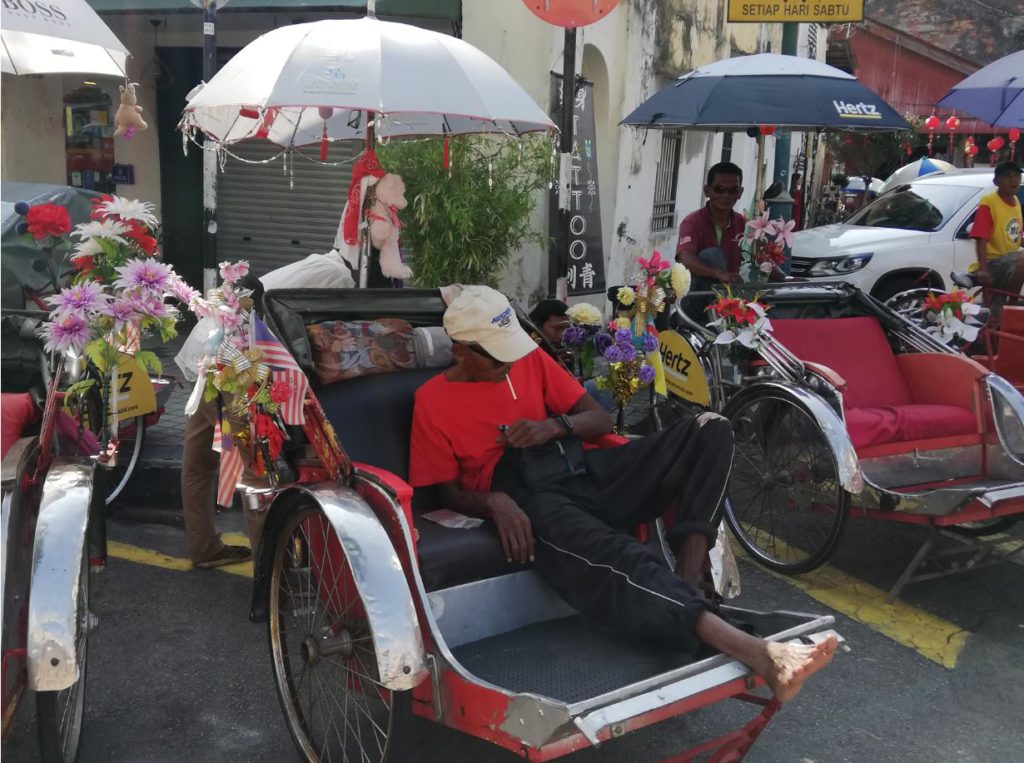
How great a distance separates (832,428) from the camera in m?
4.41

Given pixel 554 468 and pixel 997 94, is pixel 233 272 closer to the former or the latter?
pixel 554 468

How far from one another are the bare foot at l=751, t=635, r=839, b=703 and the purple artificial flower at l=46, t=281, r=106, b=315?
2211mm

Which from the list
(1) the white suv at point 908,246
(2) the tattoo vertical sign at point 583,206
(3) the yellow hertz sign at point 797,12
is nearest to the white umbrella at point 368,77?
(2) the tattoo vertical sign at point 583,206

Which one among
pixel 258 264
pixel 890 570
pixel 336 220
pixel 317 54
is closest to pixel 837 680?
pixel 890 570

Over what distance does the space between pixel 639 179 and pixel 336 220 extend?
126 inches

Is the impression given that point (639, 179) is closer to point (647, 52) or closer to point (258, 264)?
point (647, 52)

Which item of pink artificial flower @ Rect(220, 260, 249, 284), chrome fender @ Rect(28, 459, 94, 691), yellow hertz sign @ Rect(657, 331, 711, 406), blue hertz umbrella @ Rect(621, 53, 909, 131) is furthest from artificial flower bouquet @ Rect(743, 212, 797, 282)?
chrome fender @ Rect(28, 459, 94, 691)

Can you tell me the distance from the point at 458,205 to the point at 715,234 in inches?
68.5

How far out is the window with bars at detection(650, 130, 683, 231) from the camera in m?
11.6

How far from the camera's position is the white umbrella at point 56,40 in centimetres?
374

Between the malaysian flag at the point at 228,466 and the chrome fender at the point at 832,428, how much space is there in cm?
245

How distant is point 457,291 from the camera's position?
3.93 m

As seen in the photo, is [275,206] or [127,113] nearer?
[127,113]

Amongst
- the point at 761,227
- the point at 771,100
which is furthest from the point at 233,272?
the point at 761,227
